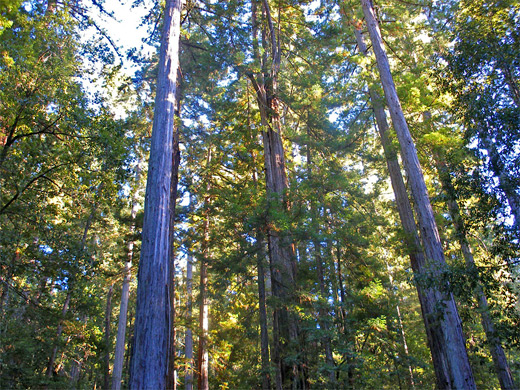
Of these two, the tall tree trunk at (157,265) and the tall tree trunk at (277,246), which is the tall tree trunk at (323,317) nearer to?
the tall tree trunk at (277,246)

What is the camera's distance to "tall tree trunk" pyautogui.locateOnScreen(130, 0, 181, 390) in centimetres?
423

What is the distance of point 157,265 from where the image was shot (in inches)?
189

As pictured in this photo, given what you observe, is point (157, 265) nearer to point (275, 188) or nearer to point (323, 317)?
point (323, 317)

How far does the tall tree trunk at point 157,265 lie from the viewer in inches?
166

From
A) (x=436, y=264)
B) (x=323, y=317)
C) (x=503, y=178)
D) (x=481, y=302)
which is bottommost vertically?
(x=323, y=317)

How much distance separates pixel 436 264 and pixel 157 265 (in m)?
6.18

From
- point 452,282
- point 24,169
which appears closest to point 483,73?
point 452,282

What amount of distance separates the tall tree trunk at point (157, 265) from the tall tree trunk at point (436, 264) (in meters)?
5.88

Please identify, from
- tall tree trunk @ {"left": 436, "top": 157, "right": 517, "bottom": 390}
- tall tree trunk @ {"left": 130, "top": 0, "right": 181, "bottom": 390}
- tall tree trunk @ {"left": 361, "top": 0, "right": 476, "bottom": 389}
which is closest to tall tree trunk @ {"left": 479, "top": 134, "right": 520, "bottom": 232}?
tall tree trunk @ {"left": 436, "top": 157, "right": 517, "bottom": 390}

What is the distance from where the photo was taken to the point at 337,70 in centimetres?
1608

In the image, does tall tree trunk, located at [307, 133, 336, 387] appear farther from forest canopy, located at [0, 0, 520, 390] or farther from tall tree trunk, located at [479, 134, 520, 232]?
tall tree trunk, located at [479, 134, 520, 232]

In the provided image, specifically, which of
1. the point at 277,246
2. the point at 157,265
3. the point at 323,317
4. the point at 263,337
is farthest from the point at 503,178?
the point at 157,265

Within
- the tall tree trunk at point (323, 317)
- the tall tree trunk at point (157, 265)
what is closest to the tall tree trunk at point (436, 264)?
the tall tree trunk at point (323, 317)

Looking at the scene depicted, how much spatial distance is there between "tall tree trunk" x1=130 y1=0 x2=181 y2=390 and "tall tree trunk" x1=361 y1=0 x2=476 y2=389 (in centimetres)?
588
